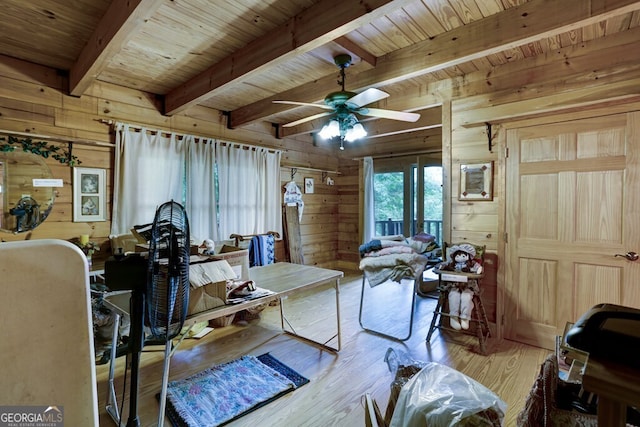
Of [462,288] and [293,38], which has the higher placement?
[293,38]

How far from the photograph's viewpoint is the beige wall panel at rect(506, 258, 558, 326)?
107 inches

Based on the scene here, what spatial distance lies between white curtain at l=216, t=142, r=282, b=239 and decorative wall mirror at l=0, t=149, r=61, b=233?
1672mm

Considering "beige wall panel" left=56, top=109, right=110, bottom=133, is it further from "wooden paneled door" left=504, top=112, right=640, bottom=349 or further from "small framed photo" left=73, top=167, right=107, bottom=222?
"wooden paneled door" left=504, top=112, right=640, bottom=349

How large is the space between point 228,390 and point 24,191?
2.46 meters

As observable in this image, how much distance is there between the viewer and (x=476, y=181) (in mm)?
3008

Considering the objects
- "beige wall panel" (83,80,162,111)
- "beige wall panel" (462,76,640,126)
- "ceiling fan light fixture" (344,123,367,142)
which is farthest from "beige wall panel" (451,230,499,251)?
"beige wall panel" (83,80,162,111)

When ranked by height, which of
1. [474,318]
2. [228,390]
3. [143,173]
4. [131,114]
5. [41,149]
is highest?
[131,114]

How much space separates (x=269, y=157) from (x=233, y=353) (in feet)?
9.14

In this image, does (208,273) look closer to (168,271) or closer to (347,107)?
(168,271)

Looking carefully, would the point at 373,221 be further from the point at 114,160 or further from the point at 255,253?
the point at 114,160

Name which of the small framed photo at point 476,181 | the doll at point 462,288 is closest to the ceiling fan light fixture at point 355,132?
the small framed photo at point 476,181

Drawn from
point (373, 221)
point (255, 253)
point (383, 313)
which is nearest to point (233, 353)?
point (255, 253)

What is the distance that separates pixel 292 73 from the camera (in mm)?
3008

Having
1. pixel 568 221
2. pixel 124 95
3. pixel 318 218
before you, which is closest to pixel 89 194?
pixel 124 95
